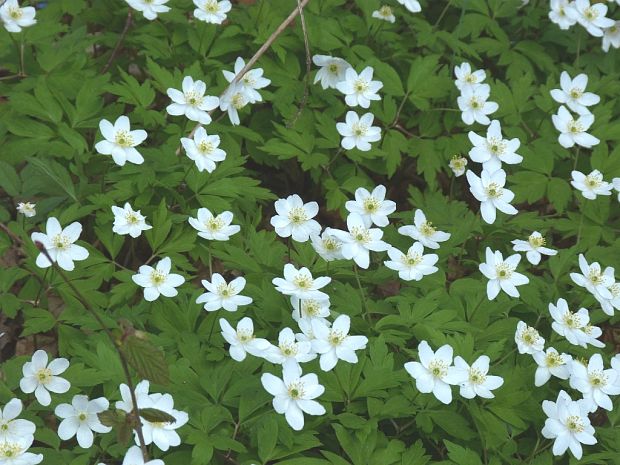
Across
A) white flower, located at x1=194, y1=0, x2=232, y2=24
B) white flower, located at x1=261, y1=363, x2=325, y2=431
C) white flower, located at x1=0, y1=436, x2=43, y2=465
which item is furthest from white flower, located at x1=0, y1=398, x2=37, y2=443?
white flower, located at x1=194, y1=0, x2=232, y2=24

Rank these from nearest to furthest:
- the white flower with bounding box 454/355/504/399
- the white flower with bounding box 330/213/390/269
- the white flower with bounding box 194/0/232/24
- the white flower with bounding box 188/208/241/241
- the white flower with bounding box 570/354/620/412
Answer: the white flower with bounding box 454/355/504/399
the white flower with bounding box 570/354/620/412
the white flower with bounding box 330/213/390/269
the white flower with bounding box 188/208/241/241
the white flower with bounding box 194/0/232/24

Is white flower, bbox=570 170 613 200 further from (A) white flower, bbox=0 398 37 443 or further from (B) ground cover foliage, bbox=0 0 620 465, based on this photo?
(A) white flower, bbox=0 398 37 443

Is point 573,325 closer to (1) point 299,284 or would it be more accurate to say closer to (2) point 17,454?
(1) point 299,284

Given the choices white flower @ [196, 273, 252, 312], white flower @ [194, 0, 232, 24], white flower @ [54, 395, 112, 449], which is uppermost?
white flower @ [194, 0, 232, 24]

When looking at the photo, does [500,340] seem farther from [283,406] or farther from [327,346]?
[283,406]

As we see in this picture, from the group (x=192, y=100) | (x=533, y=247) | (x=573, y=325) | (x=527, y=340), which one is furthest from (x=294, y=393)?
(x=192, y=100)

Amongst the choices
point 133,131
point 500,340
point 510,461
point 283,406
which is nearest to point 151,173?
point 133,131
